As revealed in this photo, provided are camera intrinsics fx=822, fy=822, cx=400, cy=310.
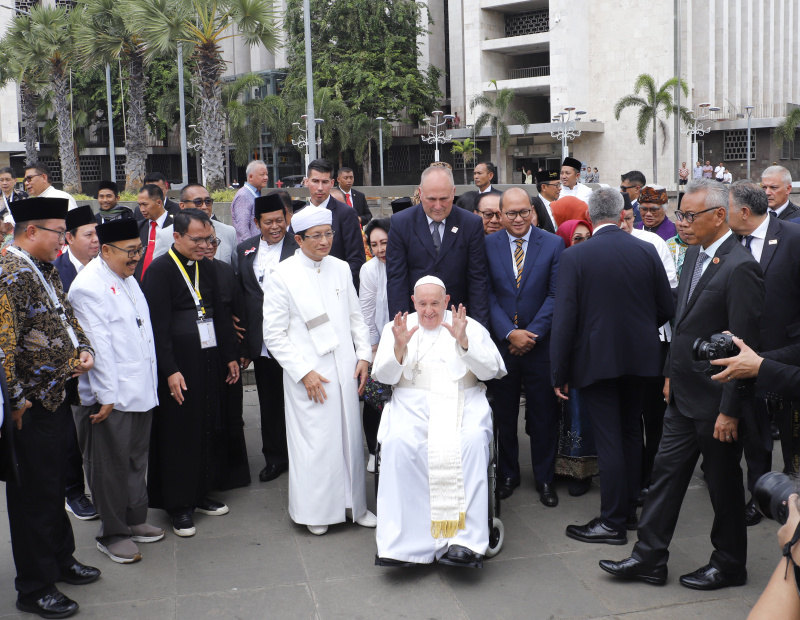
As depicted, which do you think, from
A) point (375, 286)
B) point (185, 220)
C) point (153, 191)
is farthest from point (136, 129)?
point (185, 220)

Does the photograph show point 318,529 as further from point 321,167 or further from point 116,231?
point 321,167

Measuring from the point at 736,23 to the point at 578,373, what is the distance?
2016 inches

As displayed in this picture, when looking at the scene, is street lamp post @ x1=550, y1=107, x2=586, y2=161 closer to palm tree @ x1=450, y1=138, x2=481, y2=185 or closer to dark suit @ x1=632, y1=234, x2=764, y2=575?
palm tree @ x1=450, y1=138, x2=481, y2=185

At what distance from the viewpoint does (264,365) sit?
642 cm

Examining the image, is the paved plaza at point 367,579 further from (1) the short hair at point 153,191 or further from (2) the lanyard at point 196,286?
(1) the short hair at point 153,191

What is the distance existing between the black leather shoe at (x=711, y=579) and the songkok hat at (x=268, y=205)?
3.88 metres

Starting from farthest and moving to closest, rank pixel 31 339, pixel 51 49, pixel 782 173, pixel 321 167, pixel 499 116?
1. pixel 499 116
2. pixel 51 49
3. pixel 782 173
4. pixel 321 167
5. pixel 31 339

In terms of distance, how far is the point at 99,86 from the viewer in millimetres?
53594

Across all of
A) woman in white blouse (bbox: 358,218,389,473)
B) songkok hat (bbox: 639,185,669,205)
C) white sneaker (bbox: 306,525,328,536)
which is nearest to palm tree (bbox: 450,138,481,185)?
songkok hat (bbox: 639,185,669,205)

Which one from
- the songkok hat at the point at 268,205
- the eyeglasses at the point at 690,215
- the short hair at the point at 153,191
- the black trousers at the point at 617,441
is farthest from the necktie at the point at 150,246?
the eyeglasses at the point at 690,215

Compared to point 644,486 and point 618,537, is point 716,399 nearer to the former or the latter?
point 618,537

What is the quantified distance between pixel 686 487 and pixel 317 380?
7.51ft

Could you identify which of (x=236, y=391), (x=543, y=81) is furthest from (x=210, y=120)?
(x=543, y=81)

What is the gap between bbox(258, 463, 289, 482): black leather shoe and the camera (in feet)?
20.6
